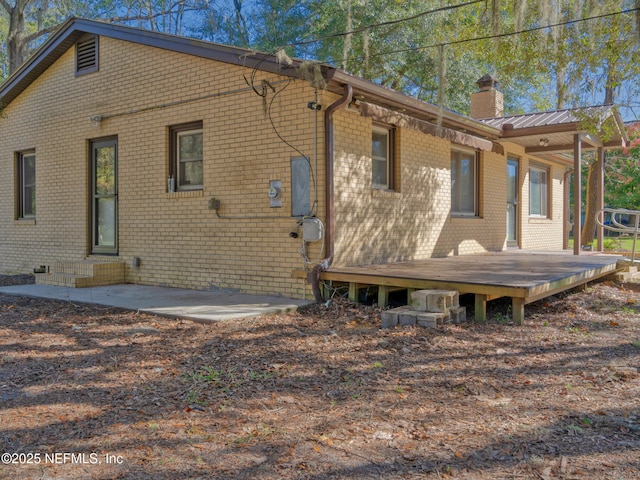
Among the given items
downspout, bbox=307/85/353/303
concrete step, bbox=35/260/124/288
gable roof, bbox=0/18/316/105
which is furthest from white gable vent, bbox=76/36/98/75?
downspout, bbox=307/85/353/303

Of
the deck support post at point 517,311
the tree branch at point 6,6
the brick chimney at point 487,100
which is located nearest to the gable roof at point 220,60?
the deck support post at point 517,311

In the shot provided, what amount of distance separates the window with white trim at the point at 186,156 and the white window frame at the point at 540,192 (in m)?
9.38

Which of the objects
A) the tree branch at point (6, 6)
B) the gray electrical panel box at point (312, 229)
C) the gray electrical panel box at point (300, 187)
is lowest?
the gray electrical panel box at point (312, 229)

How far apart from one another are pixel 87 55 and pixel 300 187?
19.1 feet

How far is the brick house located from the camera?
7.59 metres

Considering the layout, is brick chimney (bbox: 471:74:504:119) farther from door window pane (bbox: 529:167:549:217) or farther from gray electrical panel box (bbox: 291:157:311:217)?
gray electrical panel box (bbox: 291:157:311:217)

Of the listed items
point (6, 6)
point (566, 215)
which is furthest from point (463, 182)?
point (6, 6)

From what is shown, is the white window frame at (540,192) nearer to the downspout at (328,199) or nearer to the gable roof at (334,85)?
the gable roof at (334,85)

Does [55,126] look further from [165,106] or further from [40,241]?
[165,106]

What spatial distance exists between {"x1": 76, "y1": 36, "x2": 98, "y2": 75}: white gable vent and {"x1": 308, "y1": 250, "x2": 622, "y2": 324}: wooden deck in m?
6.51

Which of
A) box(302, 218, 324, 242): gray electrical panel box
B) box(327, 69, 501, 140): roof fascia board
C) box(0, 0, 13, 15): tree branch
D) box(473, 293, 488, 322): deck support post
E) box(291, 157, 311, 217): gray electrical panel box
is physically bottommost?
box(473, 293, 488, 322): deck support post

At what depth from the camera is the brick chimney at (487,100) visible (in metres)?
14.7

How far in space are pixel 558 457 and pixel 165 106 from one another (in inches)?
316

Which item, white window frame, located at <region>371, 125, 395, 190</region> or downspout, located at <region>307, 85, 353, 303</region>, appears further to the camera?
white window frame, located at <region>371, 125, 395, 190</region>
